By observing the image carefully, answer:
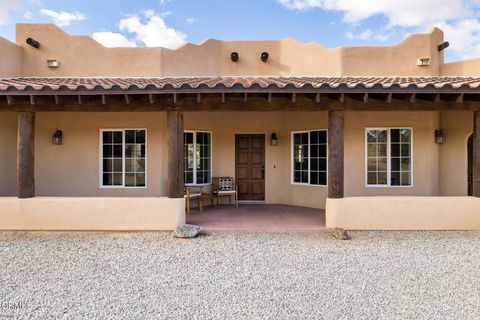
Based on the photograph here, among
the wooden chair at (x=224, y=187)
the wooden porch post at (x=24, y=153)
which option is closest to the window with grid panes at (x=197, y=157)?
the wooden chair at (x=224, y=187)

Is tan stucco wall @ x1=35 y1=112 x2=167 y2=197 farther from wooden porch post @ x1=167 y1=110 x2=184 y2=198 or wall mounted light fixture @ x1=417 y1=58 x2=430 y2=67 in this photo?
wall mounted light fixture @ x1=417 y1=58 x2=430 y2=67

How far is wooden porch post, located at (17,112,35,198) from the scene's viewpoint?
24.1 feet

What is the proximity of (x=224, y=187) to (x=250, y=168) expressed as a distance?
122cm

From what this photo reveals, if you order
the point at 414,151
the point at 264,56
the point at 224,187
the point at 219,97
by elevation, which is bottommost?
the point at 224,187

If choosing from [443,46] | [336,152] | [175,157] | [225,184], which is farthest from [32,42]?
[443,46]

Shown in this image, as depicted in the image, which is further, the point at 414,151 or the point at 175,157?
the point at 414,151

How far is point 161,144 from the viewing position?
31.7 ft

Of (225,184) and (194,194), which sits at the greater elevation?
(225,184)

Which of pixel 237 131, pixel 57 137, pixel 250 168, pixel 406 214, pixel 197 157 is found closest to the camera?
pixel 406 214

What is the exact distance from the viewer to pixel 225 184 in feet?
35.4

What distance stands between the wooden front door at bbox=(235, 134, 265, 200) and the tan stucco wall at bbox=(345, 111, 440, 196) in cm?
300

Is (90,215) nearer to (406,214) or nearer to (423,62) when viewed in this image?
(406,214)

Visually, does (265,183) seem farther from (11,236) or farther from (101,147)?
(11,236)

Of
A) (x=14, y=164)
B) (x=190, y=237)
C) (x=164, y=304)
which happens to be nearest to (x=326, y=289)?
(x=164, y=304)
